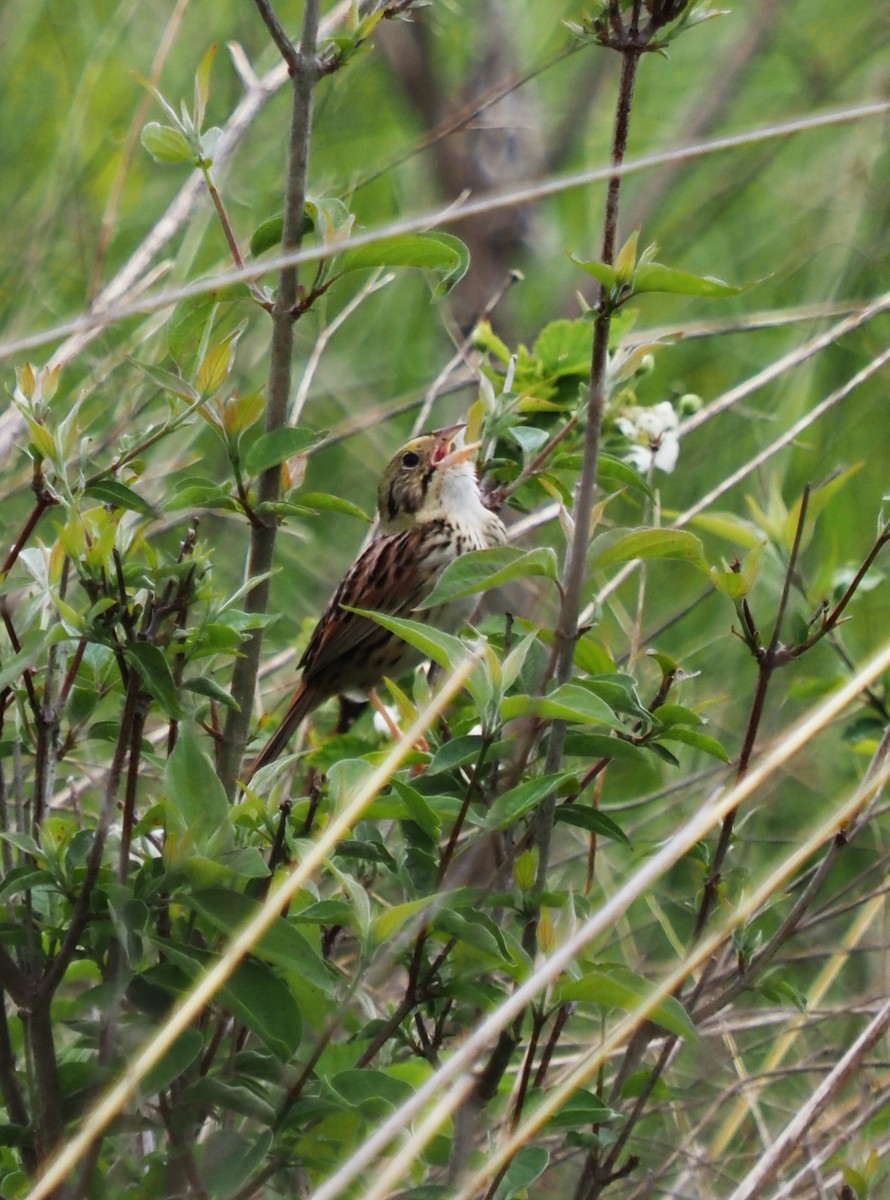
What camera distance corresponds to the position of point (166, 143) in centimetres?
165

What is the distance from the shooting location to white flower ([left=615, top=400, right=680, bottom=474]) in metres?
2.28

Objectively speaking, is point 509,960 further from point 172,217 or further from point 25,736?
point 172,217

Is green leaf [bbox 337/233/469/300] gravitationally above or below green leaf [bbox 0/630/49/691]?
above

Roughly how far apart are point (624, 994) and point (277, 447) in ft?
2.22

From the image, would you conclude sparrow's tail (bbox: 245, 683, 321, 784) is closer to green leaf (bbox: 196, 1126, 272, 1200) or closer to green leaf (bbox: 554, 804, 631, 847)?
green leaf (bbox: 554, 804, 631, 847)

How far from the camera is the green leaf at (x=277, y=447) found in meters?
1.58

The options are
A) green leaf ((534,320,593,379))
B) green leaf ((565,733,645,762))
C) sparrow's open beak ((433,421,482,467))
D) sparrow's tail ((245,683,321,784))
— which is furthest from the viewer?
sparrow's open beak ((433,421,482,467))

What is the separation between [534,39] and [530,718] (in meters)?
4.23

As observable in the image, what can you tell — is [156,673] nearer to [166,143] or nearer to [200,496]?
[200,496]

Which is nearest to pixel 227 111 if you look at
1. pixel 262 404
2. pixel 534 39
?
pixel 534 39

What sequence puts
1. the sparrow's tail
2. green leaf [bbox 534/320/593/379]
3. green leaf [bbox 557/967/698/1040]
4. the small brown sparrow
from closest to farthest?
green leaf [bbox 557/967/698/1040] → green leaf [bbox 534/320/593/379] → the sparrow's tail → the small brown sparrow

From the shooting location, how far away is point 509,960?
141cm

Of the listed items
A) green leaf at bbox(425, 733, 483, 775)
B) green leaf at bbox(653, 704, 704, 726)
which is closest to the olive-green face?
green leaf at bbox(653, 704, 704, 726)

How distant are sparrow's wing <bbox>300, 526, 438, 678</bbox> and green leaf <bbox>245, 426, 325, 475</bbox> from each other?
1.36 meters
